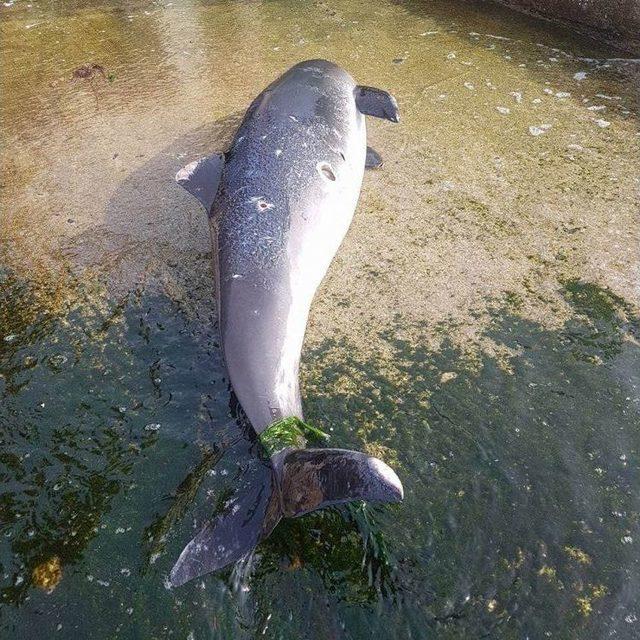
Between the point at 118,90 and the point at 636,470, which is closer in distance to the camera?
the point at 636,470

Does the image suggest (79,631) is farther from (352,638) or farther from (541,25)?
(541,25)

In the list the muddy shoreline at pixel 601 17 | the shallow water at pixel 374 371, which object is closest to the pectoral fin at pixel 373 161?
the shallow water at pixel 374 371

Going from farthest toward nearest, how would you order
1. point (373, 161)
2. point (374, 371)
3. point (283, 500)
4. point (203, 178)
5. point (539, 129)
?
1. point (539, 129)
2. point (373, 161)
3. point (203, 178)
4. point (374, 371)
5. point (283, 500)

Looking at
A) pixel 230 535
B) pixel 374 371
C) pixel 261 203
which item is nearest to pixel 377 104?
pixel 261 203

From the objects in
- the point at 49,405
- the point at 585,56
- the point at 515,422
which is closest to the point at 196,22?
the point at 585,56

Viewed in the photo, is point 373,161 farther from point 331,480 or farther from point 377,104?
point 331,480

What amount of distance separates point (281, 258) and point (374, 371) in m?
0.68

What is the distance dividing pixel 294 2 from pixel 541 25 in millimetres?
2660

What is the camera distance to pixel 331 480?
2068 millimetres

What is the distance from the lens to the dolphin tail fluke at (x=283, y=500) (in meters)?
1.98

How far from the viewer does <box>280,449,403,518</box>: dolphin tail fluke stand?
1928 millimetres

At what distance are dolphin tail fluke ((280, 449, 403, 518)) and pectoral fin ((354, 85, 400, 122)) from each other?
2.83m

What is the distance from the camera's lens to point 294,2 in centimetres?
714

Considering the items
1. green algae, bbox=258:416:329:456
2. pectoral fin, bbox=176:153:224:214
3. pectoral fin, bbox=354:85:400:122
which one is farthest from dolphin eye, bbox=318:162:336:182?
green algae, bbox=258:416:329:456
